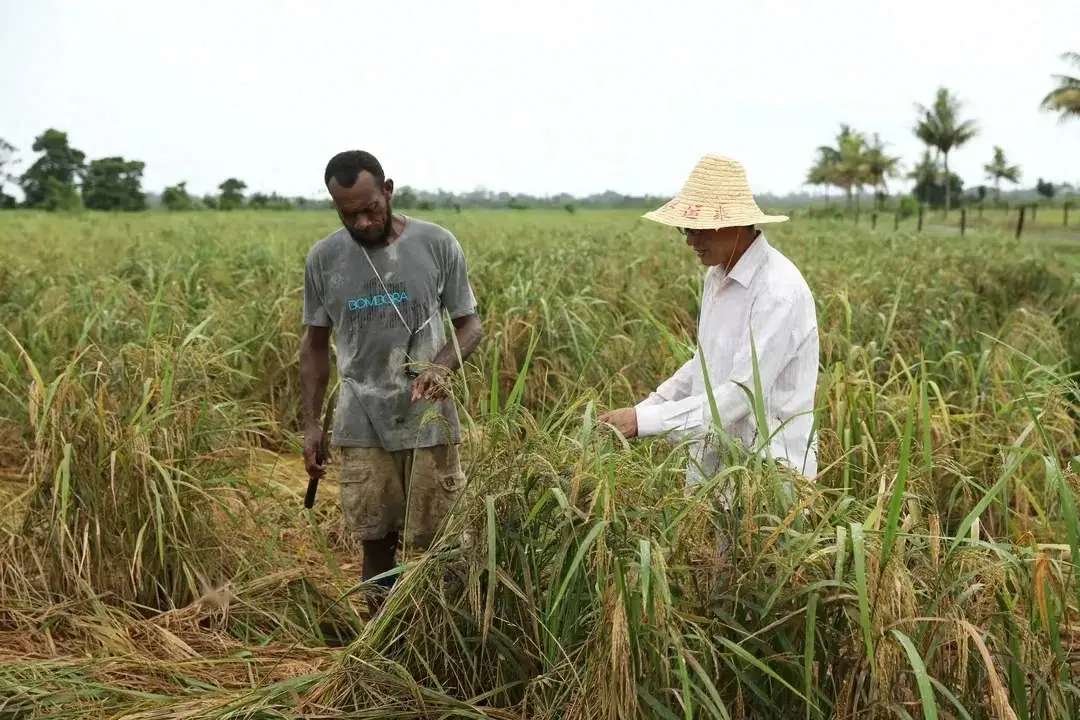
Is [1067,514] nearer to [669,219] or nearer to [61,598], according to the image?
[669,219]

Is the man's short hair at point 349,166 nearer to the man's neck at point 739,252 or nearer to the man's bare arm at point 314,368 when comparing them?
the man's bare arm at point 314,368

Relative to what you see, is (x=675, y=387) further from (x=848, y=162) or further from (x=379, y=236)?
(x=848, y=162)

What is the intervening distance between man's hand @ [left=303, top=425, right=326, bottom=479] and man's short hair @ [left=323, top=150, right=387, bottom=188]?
71 centimetres

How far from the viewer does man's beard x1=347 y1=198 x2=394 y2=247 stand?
8.36 ft

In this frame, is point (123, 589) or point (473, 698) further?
point (123, 589)

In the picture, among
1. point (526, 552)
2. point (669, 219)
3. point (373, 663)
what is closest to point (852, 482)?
point (669, 219)

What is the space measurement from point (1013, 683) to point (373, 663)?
1186 mm

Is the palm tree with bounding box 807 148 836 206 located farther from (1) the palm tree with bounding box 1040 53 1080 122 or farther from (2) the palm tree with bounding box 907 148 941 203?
(1) the palm tree with bounding box 1040 53 1080 122

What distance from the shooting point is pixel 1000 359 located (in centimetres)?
410

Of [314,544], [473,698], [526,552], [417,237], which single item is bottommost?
[314,544]

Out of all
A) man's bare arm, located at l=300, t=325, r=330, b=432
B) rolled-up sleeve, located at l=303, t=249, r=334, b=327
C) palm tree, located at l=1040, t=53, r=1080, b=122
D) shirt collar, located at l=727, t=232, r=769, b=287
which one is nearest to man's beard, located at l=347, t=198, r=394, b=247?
rolled-up sleeve, located at l=303, t=249, r=334, b=327

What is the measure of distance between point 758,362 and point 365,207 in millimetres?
1075

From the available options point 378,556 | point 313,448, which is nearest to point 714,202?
point 313,448

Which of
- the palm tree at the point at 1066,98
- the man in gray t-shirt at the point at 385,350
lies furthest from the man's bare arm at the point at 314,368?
the palm tree at the point at 1066,98
